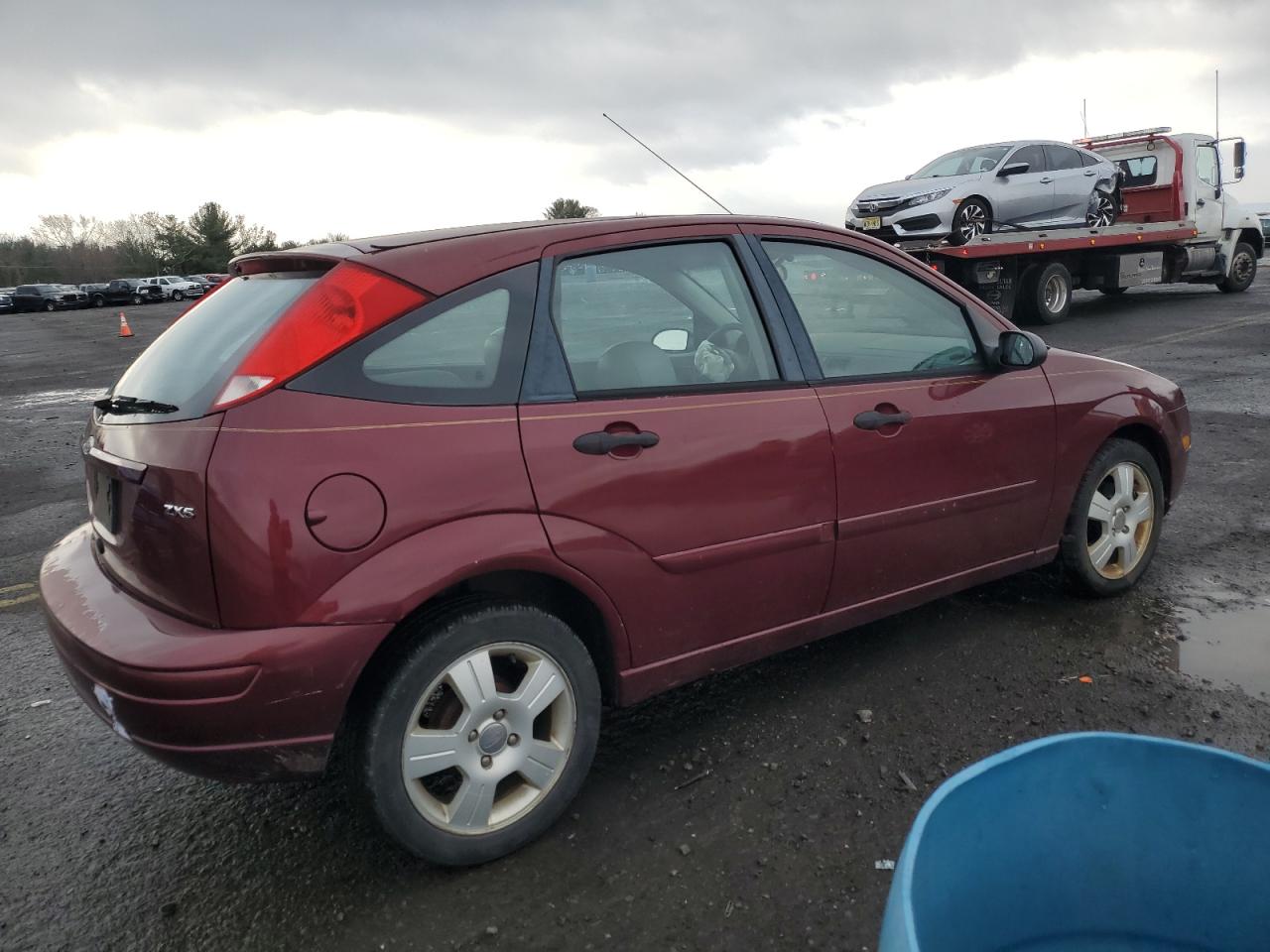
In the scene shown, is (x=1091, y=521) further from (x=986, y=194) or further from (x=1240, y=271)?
(x=1240, y=271)

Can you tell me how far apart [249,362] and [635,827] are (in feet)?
5.19

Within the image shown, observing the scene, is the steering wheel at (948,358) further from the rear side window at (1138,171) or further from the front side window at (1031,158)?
the rear side window at (1138,171)

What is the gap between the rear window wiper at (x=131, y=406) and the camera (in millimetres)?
2473

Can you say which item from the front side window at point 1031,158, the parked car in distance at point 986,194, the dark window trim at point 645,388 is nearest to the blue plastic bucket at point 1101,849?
the dark window trim at point 645,388

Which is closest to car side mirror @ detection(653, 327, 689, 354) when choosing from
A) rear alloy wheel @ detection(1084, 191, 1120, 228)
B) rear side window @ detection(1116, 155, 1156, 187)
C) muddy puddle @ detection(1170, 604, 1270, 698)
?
muddy puddle @ detection(1170, 604, 1270, 698)

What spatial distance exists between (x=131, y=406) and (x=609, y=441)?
1293 millimetres

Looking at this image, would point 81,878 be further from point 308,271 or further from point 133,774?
point 308,271

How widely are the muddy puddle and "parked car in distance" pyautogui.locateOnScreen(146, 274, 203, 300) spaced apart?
53236mm

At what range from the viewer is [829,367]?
319cm

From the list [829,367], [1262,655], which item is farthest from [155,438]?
[1262,655]

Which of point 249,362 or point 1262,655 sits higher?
point 249,362

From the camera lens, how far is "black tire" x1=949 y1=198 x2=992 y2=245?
45.0ft

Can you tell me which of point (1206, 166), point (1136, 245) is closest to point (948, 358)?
point (1136, 245)

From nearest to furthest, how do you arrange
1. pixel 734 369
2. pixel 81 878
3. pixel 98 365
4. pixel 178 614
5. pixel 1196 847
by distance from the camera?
pixel 1196 847 → pixel 178 614 → pixel 81 878 → pixel 734 369 → pixel 98 365
